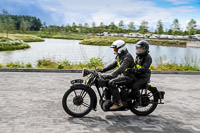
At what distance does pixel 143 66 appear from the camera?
5320mm

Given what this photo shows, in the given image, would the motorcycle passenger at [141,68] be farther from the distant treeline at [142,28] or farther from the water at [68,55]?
the distant treeline at [142,28]

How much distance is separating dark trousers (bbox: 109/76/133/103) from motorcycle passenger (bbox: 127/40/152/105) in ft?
0.73

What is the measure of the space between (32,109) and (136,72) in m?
2.82

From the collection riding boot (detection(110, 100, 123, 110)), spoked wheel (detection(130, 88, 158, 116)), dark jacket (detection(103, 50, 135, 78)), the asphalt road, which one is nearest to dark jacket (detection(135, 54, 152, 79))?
dark jacket (detection(103, 50, 135, 78))

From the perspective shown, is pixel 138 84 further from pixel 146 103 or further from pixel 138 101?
pixel 146 103

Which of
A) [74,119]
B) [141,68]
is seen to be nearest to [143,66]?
[141,68]

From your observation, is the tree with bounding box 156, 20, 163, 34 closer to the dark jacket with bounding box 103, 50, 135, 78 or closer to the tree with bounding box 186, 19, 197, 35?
the tree with bounding box 186, 19, 197, 35

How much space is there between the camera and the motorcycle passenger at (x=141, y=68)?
5.33 m

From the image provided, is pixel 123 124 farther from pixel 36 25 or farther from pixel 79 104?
pixel 36 25

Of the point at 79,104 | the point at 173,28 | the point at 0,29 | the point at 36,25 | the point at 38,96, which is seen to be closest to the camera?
the point at 79,104

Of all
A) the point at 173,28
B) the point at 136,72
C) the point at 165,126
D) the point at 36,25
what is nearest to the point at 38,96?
the point at 136,72

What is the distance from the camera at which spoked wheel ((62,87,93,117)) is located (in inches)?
208

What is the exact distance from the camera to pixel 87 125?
486 cm

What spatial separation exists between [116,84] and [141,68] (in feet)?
2.27
